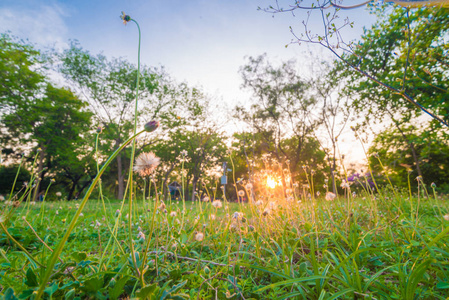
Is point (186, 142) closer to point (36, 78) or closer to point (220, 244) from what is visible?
point (36, 78)

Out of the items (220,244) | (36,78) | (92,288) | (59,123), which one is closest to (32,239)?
(92,288)

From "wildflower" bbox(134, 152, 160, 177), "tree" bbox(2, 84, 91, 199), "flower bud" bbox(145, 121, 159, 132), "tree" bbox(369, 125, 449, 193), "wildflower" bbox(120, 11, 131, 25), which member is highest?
"tree" bbox(2, 84, 91, 199)

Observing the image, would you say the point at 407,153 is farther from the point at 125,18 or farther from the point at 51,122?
the point at 51,122

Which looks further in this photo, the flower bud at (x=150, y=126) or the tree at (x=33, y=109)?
the tree at (x=33, y=109)

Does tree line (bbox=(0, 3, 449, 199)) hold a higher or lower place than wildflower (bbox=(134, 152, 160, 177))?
higher

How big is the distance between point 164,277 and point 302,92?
61.0 ft

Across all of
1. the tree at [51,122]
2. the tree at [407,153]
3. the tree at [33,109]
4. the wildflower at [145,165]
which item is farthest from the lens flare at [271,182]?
the tree at [51,122]

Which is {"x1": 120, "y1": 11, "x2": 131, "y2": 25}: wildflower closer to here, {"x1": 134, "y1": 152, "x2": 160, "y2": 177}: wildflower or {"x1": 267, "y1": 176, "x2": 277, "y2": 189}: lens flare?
{"x1": 134, "y1": 152, "x2": 160, "y2": 177}: wildflower

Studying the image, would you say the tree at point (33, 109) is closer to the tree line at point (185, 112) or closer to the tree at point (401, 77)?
the tree line at point (185, 112)

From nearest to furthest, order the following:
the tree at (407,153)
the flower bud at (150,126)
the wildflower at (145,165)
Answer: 1. the flower bud at (150,126)
2. the wildflower at (145,165)
3. the tree at (407,153)

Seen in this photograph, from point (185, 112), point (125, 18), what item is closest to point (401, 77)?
point (125, 18)

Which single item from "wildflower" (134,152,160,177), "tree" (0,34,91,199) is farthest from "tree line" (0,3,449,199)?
"wildflower" (134,152,160,177)

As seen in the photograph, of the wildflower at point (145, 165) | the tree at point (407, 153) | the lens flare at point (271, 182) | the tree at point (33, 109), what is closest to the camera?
the wildflower at point (145, 165)

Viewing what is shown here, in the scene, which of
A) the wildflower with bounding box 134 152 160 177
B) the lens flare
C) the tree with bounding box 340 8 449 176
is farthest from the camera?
the tree with bounding box 340 8 449 176
